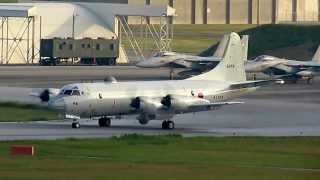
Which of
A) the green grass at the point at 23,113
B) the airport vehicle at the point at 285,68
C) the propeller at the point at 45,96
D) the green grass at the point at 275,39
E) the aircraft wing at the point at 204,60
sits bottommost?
the green grass at the point at 23,113

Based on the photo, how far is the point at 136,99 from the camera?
2062 inches

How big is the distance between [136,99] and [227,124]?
4.89 m

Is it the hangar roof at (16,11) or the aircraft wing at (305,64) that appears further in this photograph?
the hangar roof at (16,11)

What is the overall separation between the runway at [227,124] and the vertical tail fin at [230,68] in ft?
5.95

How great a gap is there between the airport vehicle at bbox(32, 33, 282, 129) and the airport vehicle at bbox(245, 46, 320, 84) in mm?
42139

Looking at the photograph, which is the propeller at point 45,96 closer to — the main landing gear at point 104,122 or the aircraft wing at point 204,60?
the main landing gear at point 104,122

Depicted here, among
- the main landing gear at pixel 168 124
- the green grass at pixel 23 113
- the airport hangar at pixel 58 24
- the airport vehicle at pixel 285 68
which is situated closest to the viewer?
the main landing gear at pixel 168 124

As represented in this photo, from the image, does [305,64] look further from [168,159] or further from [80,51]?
[168,159]

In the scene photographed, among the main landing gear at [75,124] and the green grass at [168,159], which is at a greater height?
the main landing gear at [75,124]

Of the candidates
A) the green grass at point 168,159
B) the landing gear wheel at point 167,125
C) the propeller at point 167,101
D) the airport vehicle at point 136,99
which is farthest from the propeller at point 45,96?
the green grass at point 168,159

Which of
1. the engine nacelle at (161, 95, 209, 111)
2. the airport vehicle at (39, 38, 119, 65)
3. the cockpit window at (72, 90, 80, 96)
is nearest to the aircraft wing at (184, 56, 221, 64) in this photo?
the airport vehicle at (39, 38, 119, 65)

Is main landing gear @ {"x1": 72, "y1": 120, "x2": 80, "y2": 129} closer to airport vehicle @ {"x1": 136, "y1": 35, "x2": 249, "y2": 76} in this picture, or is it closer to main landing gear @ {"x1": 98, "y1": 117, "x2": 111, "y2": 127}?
main landing gear @ {"x1": 98, "y1": 117, "x2": 111, "y2": 127}

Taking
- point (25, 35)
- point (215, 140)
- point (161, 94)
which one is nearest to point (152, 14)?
point (25, 35)

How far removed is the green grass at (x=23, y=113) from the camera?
56312 mm
